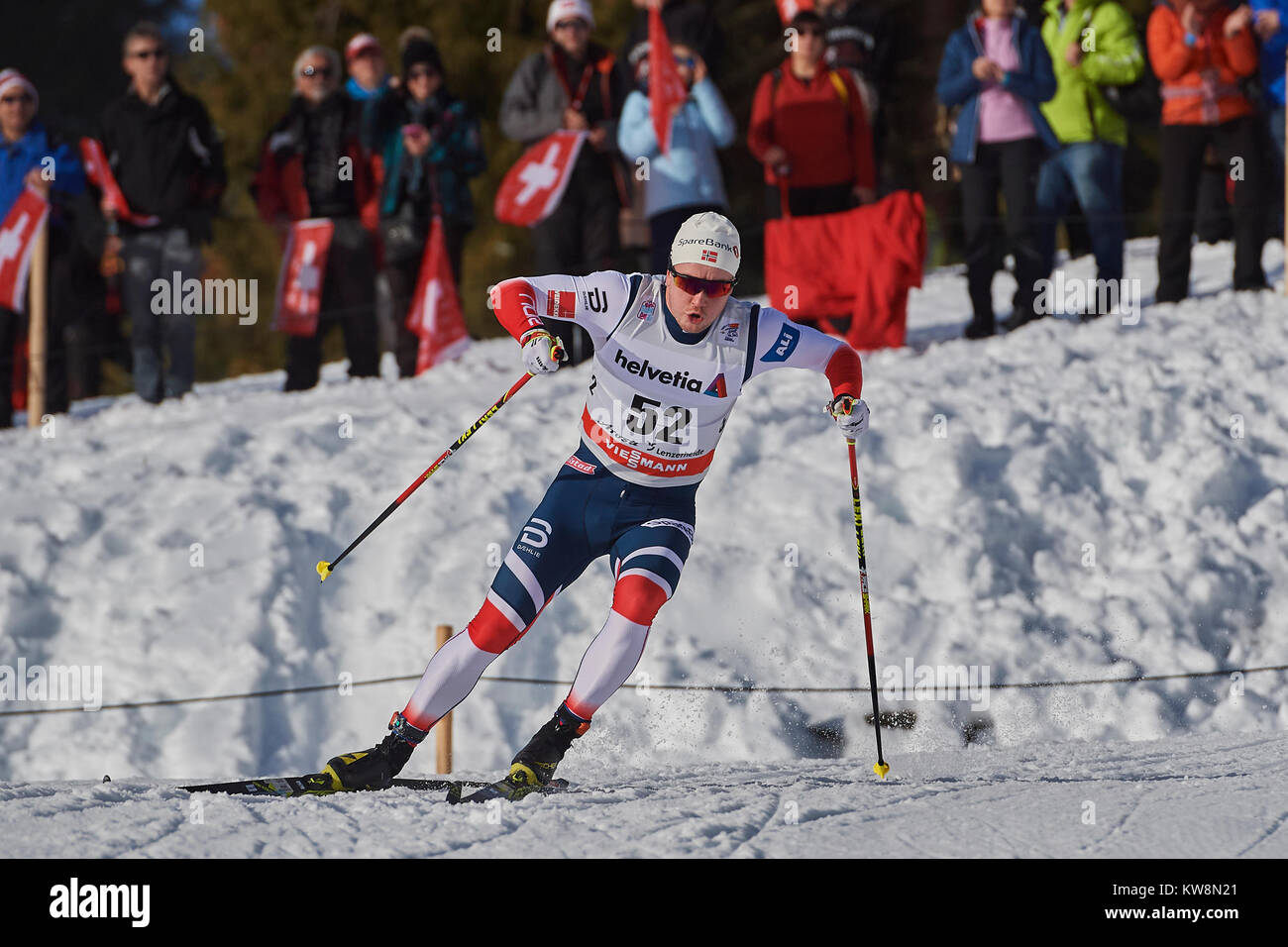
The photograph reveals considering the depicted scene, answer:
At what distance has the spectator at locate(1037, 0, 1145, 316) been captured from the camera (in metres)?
9.80

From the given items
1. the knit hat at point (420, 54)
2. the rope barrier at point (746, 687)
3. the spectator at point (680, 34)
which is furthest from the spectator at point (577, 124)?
the rope barrier at point (746, 687)

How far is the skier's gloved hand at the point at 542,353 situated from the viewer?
17.4ft

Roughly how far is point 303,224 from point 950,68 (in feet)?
13.1

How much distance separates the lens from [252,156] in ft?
68.2

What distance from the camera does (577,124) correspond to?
9.78 meters

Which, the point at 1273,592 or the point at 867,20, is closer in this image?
the point at 1273,592

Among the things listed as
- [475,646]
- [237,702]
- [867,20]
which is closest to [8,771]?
[237,702]

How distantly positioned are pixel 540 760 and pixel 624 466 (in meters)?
1.04

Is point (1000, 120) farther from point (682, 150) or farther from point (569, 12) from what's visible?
point (569, 12)

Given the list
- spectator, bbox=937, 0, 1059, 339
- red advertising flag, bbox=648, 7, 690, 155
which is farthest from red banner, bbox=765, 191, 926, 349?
red advertising flag, bbox=648, 7, 690, 155

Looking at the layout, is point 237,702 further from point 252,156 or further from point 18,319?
point 252,156

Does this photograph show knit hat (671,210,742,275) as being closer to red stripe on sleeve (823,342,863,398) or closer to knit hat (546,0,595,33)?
red stripe on sleeve (823,342,863,398)

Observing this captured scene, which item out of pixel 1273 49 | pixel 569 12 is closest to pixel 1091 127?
pixel 1273 49
